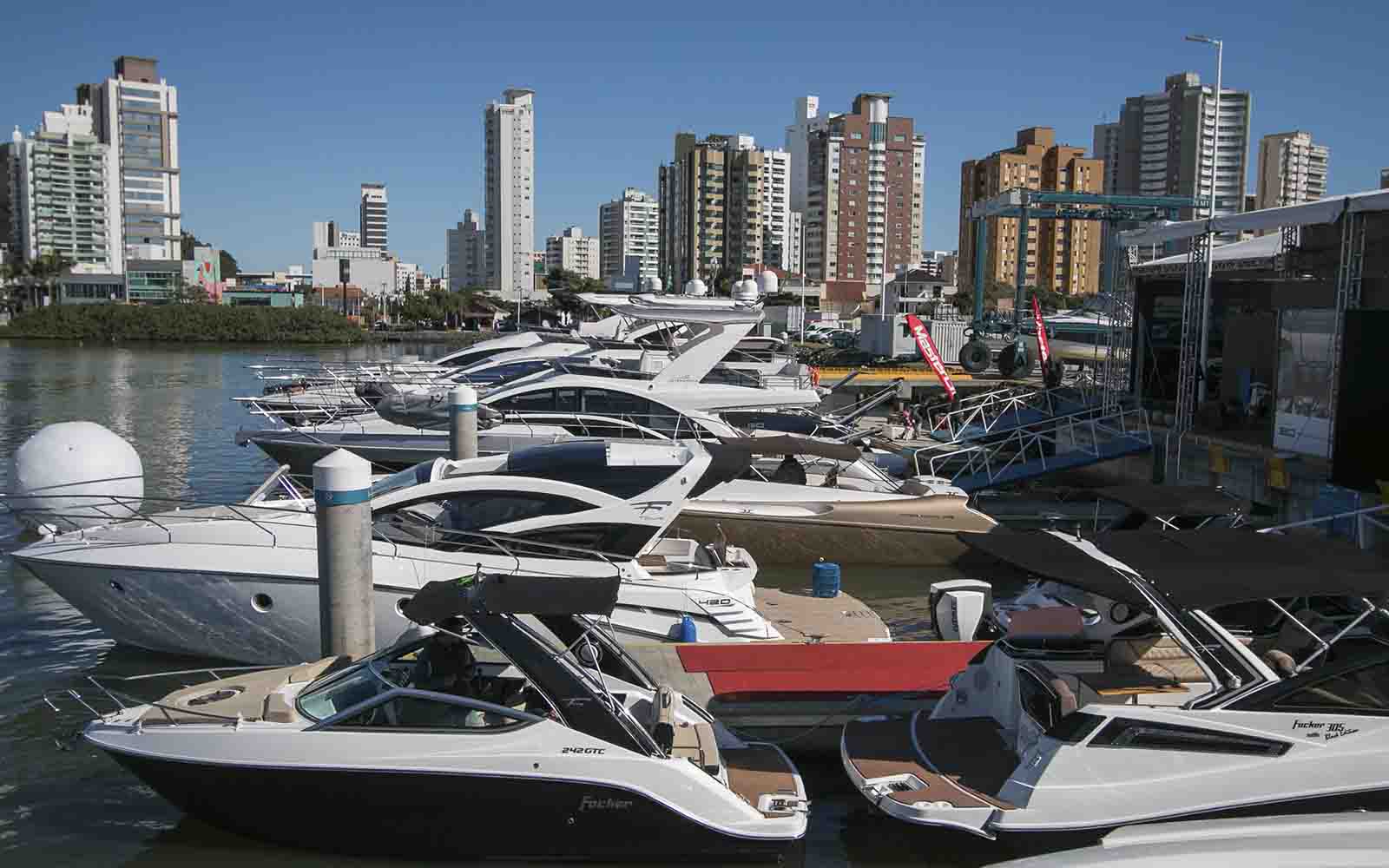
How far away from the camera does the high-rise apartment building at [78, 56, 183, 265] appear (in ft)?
513

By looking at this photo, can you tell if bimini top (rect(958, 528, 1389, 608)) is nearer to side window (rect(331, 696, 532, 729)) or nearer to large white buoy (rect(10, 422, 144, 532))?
side window (rect(331, 696, 532, 729))

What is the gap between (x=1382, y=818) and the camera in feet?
19.1

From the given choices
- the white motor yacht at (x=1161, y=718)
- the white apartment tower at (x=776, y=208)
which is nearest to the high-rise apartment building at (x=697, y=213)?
the white apartment tower at (x=776, y=208)

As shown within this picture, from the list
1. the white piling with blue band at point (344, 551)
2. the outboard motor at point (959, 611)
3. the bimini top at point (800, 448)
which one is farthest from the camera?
the bimini top at point (800, 448)

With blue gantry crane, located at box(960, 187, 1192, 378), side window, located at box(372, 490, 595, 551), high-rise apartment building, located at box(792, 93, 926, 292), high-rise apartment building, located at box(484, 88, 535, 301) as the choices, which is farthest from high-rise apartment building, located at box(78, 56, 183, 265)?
side window, located at box(372, 490, 595, 551)

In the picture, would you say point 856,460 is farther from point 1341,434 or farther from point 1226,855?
point 1226,855

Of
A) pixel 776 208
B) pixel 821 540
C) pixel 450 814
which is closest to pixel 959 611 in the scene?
pixel 450 814

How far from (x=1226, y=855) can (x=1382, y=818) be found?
1.28m

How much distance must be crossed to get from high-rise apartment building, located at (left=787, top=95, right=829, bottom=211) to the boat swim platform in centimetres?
14501

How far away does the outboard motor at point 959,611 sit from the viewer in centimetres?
1085

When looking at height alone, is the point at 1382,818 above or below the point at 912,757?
above

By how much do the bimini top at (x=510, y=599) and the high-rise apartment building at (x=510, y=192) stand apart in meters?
161

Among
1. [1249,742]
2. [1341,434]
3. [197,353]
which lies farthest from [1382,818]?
[197,353]

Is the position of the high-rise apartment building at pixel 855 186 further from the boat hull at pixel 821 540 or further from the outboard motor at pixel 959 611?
the outboard motor at pixel 959 611
